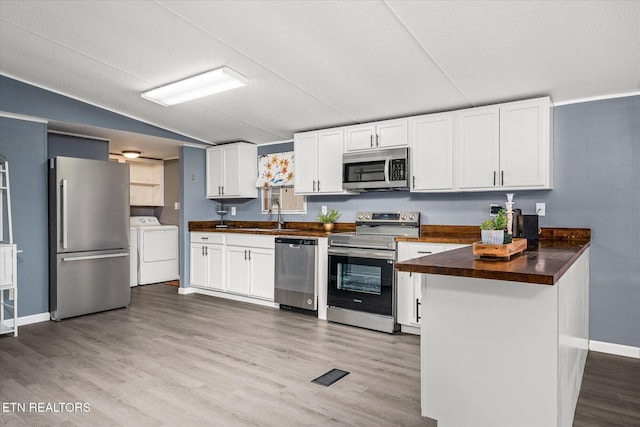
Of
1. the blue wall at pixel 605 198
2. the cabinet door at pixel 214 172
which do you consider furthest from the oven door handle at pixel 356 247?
the cabinet door at pixel 214 172

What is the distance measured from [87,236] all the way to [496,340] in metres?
4.28

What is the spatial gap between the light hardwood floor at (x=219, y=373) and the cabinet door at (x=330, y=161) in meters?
1.50

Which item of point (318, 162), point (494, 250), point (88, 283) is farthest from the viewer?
point (318, 162)

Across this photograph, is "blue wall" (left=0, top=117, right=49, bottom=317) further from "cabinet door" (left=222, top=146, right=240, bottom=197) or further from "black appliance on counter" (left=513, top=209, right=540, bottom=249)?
"black appliance on counter" (left=513, top=209, right=540, bottom=249)

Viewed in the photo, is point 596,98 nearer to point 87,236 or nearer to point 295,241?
point 295,241

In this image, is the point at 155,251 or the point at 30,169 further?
the point at 155,251

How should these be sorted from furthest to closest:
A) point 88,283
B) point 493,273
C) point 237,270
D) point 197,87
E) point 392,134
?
point 237,270
point 88,283
point 392,134
point 197,87
point 493,273

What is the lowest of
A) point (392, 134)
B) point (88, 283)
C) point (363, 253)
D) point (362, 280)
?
point (88, 283)

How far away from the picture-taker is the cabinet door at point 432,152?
3.81 metres

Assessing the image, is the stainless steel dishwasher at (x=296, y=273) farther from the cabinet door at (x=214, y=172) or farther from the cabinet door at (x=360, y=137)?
the cabinet door at (x=214, y=172)

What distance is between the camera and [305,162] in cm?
482

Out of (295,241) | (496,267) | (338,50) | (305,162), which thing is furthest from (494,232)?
(305,162)

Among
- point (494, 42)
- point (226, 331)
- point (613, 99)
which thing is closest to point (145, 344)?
point (226, 331)

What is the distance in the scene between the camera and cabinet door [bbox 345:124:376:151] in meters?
4.29
